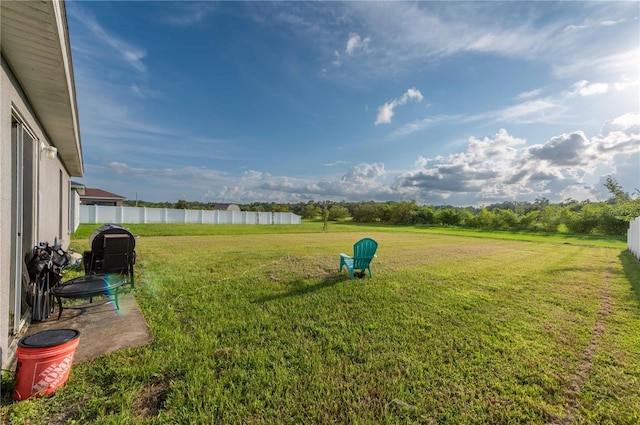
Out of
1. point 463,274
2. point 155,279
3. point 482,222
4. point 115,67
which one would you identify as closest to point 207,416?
point 155,279

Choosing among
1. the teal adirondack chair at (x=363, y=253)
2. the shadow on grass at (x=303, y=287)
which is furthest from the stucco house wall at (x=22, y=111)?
the teal adirondack chair at (x=363, y=253)

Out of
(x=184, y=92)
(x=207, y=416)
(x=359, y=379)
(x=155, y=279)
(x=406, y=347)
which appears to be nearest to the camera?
(x=207, y=416)

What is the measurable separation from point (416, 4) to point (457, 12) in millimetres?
1221

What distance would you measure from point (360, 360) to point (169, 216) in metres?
30.1

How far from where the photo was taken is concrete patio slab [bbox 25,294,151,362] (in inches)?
113

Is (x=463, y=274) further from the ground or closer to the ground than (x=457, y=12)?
closer to the ground

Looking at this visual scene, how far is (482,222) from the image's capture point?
45.0 meters

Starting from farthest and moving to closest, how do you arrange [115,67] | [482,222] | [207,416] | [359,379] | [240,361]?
[482,222]
[115,67]
[240,361]
[359,379]
[207,416]

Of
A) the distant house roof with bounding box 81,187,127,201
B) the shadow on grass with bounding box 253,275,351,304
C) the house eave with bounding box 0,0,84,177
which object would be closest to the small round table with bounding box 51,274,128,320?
the shadow on grass with bounding box 253,275,351,304

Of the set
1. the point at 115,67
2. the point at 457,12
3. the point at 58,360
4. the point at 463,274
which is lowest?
the point at 463,274

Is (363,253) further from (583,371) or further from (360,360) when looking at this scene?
(583,371)

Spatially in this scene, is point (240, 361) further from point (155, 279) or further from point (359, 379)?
point (155, 279)

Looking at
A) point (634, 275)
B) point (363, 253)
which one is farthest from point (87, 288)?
point (634, 275)

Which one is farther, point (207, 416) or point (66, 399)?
point (66, 399)
